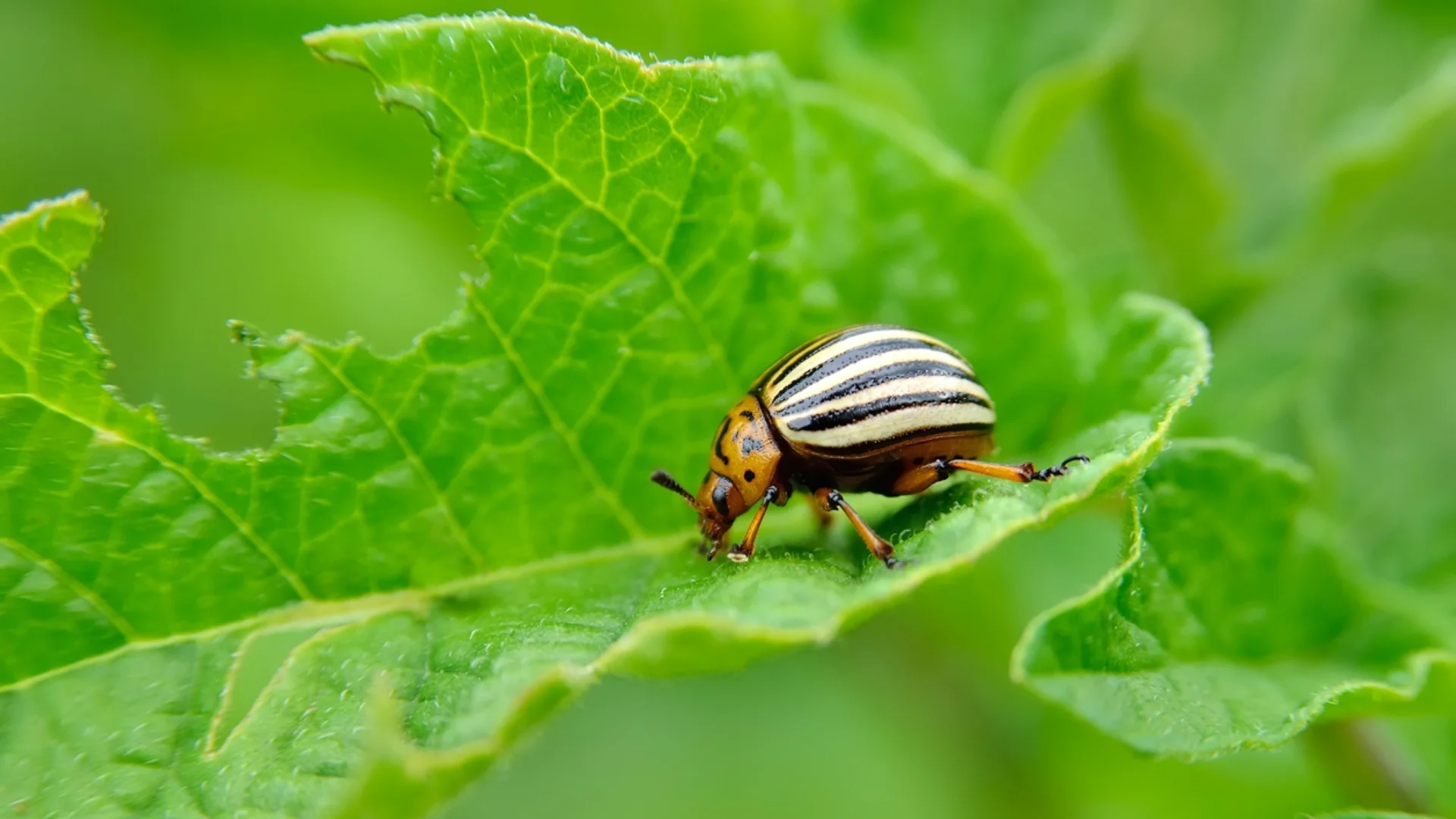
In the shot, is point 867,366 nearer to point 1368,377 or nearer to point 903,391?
point 903,391

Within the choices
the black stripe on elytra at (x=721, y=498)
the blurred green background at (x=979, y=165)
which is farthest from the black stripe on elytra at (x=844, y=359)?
the blurred green background at (x=979, y=165)

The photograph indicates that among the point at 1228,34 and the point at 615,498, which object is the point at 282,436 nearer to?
the point at 615,498

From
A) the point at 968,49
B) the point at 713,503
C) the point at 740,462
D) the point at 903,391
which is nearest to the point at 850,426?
the point at 903,391

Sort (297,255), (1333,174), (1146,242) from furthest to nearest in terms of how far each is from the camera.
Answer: (297,255), (1146,242), (1333,174)

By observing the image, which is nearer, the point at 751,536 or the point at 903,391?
the point at 751,536

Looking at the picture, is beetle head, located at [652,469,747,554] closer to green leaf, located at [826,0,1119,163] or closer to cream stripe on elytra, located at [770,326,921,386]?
cream stripe on elytra, located at [770,326,921,386]

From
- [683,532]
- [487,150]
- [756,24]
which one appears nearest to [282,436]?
[487,150]
